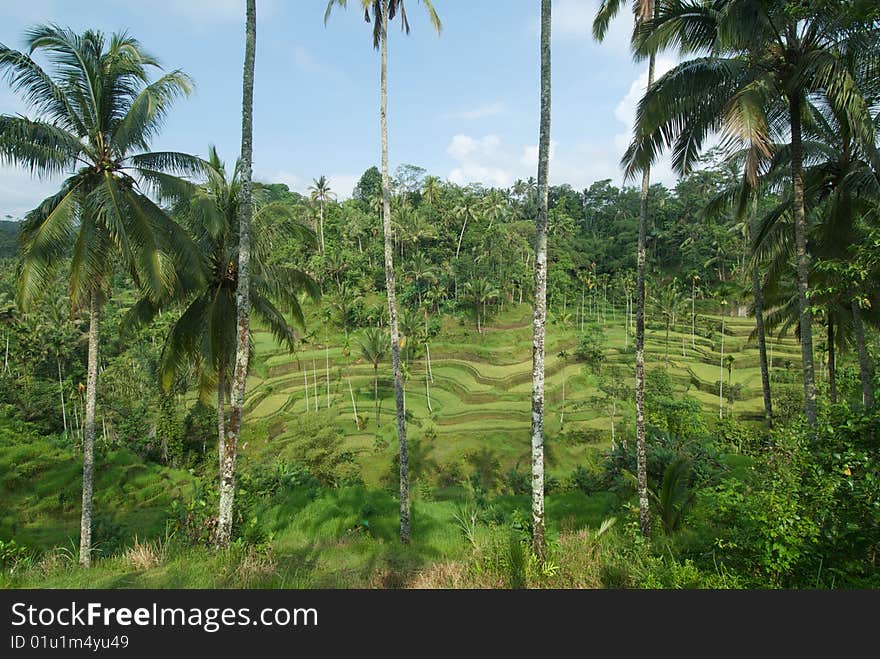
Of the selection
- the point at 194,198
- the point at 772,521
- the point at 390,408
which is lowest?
the point at 390,408

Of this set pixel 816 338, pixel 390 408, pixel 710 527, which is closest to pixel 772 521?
pixel 710 527

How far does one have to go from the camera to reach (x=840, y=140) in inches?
356

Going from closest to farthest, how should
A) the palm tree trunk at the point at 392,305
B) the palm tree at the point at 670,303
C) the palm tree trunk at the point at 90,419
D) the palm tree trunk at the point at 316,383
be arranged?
1. the palm tree trunk at the point at 90,419
2. the palm tree trunk at the point at 392,305
3. the palm tree trunk at the point at 316,383
4. the palm tree at the point at 670,303

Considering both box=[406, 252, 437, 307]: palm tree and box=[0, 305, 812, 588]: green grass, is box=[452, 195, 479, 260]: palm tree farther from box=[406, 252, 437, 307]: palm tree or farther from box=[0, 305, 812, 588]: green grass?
box=[0, 305, 812, 588]: green grass

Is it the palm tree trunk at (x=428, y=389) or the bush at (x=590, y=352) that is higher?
the bush at (x=590, y=352)

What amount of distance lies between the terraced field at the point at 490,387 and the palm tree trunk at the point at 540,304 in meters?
16.8

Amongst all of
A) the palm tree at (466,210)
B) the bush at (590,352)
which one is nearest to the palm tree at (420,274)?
the palm tree at (466,210)

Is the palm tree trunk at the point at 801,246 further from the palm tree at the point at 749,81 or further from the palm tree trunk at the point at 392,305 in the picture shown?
the palm tree trunk at the point at 392,305

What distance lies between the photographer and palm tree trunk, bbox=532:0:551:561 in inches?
249

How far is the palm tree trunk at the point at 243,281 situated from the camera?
7.06 m

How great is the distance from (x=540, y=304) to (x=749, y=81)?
5.18 m

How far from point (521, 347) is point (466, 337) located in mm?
5202

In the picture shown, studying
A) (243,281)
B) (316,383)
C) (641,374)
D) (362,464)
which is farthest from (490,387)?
(243,281)

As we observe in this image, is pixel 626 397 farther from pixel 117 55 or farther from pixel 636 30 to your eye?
pixel 117 55
